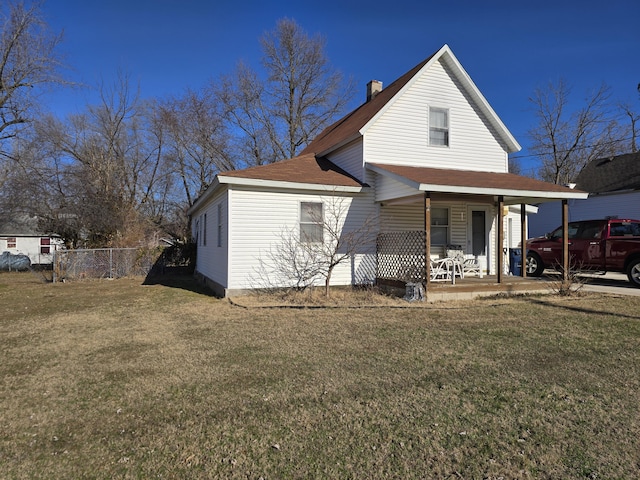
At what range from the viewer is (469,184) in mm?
10281

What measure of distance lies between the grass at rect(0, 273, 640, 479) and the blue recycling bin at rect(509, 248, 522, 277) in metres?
6.14

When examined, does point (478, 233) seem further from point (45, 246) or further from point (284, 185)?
point (45, 246)

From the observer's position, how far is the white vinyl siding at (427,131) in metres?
12.5

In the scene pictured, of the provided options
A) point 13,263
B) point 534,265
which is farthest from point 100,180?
point 534,265

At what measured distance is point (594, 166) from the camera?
24.5 meters

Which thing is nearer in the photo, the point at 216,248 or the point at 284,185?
the point at 284,185

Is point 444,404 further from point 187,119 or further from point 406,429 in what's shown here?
point 187,119

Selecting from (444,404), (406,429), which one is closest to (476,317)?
(444,404)

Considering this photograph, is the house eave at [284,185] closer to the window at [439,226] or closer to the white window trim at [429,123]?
the window at [439,226]

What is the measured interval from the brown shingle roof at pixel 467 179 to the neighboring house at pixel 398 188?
42 mm

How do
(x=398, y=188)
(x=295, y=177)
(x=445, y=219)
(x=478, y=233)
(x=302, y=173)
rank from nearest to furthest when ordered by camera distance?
(x=398, y=188)
(x=295, y=177)
(x=302, y=173)
(x=445, y=219)
(x=478, y=233)

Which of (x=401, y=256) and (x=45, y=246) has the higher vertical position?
(x=45, y=246)

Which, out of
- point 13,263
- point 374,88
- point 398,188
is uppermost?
point 374,88

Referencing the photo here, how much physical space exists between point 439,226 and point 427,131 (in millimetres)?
2990
